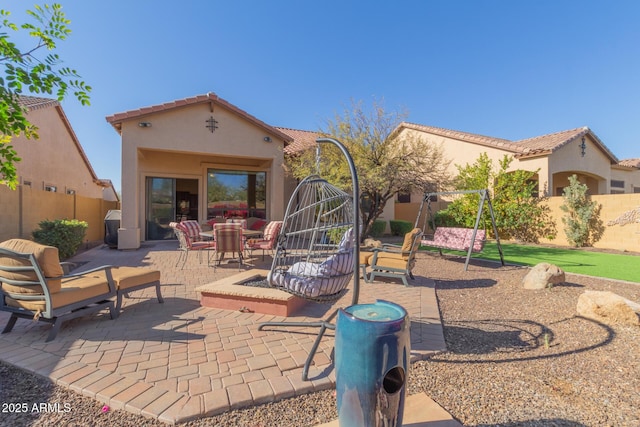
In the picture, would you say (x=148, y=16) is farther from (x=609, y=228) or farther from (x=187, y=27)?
(x=609, y=228)

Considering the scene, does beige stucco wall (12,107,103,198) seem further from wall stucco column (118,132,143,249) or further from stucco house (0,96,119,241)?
wall stucco column (118,132,143,249)

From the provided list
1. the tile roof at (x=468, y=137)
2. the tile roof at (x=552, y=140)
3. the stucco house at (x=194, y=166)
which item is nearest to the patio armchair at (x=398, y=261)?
the stucco house at (x=194, y=166)

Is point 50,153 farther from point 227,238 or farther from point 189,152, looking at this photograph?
point 227,238

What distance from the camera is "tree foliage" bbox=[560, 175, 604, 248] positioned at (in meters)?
11.7

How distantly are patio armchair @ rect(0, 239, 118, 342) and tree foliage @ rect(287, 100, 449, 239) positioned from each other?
21.9 feet

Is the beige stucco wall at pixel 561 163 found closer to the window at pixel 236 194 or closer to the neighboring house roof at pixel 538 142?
the neighboring house roof at pixel 538 142

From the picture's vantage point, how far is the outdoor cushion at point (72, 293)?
10.4 feet

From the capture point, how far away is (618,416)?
212cm

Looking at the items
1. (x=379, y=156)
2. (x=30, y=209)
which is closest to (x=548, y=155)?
(x=379, y=156)

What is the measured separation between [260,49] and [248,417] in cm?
1033

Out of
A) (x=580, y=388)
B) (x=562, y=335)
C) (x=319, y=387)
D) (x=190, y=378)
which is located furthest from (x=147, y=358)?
(x=562, y=335)

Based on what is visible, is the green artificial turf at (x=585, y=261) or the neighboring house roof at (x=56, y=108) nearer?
the green artificial turf at (x=585, y=261)

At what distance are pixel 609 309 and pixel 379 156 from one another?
251 inches

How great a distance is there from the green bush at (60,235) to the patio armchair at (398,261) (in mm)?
7976
